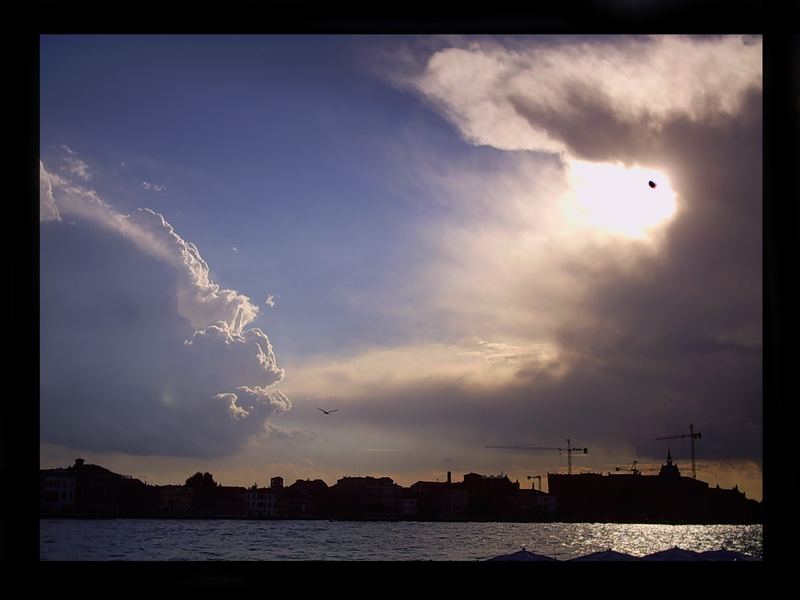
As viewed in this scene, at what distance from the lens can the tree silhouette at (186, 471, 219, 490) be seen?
3913 cm

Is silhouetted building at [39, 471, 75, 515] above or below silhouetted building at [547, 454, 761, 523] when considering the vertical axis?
above

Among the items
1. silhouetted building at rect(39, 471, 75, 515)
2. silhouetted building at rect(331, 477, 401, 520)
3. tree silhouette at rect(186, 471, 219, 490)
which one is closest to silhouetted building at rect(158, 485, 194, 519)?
tree silhouette at rect(186, 471, 219, 490)

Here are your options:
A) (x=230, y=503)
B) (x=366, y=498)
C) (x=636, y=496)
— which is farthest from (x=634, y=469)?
(x=230, y=503)

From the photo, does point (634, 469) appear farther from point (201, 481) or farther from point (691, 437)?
point (201, 481)

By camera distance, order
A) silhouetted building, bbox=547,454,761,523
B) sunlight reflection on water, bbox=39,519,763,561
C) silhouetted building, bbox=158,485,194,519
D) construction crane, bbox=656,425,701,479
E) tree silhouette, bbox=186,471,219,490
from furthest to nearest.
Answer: silhouetted building, bbox=547,454,761,523 → tree silhouette, bbox=186,471,219,490 → construction crane, bbox=656,425,701,479 → silhouetted building, bbox=158,485,194,519 → sunlight reflection on water, bbox=39,519,763,561

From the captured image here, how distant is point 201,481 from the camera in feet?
134

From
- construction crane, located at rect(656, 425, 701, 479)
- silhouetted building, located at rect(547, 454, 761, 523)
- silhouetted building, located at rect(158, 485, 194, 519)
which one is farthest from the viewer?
silhouetted building, located at rect(547, 454, 761, 523)

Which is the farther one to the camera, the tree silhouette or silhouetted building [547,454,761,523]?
silhouetted building [547,454,761,523]

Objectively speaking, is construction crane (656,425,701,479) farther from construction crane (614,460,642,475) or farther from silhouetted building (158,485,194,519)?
silhouetted building (158,485,194,519)

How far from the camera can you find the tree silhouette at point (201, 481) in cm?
3913

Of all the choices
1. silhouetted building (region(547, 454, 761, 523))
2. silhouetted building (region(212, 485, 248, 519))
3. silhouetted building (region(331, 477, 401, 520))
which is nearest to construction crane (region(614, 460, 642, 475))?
silhouetted building (region(547, 454, 761, 523))
